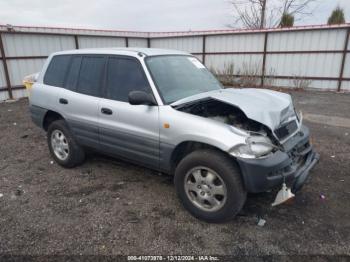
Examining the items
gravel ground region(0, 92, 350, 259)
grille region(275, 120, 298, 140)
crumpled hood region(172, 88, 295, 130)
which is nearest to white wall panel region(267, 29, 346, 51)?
gravel ground region(0, 92, 350, 259)

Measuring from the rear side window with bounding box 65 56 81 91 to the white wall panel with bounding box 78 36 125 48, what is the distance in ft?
33.0

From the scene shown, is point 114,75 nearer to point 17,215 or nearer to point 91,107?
point 91,107

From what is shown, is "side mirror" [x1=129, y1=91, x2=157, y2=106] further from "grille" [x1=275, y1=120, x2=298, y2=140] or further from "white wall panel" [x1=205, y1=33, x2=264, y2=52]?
"white wall panel" [x1=205, y1=33, x2=264, y2=52]

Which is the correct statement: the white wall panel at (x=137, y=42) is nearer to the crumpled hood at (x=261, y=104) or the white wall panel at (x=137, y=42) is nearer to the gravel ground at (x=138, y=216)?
the gravel ground at (x=138, y=216)

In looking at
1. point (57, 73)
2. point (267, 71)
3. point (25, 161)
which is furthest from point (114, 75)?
point (267, 71)

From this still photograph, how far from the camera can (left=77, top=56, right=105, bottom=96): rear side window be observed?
3.96m

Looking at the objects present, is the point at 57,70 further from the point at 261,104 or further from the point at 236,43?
the point at 236,43

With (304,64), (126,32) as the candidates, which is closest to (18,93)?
(126,32)

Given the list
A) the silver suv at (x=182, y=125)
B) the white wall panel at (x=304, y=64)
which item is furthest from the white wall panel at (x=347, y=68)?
the silver suv at (x=182, y=125)

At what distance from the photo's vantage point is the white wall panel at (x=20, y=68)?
37.3 ft

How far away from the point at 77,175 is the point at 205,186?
92.9 inches

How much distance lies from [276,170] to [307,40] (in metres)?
12.1

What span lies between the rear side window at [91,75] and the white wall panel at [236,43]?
1168 centimetres

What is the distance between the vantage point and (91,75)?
4.07 meters
